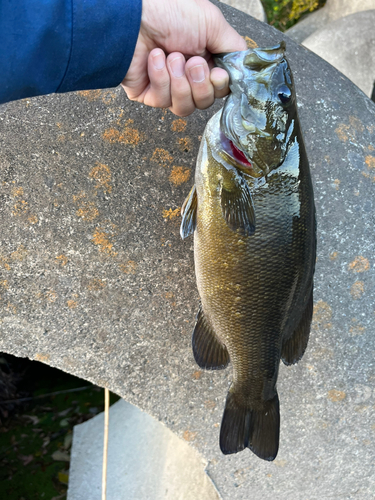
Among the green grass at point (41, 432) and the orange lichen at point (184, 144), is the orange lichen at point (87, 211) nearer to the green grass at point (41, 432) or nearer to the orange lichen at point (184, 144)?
the orange lichen at point (184, 144)

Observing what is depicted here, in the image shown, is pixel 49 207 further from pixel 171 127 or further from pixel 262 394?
pixel 262 394

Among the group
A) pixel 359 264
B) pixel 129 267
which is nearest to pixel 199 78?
pixel 129 267

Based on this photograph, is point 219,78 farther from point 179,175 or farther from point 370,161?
point 370,161

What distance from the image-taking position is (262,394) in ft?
6.39

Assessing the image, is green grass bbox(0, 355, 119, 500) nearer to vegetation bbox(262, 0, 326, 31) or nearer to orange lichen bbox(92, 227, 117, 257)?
orange lichen bbox(92, 227, 117, 257)

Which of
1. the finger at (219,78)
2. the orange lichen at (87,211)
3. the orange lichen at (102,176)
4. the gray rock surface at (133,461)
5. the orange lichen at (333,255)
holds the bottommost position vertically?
the gray rock surface at (133,461)

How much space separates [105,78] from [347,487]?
257 cm

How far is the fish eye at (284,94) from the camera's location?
5.53 ft

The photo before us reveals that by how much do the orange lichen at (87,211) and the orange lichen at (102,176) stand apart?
0.10 m

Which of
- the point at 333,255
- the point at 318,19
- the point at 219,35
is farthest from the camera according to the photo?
the point at 318,19

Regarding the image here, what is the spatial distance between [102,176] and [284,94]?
103 cm

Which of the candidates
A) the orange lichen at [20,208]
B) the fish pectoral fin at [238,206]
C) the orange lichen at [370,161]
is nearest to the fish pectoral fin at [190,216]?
the fish pectoral fin at [238,206]

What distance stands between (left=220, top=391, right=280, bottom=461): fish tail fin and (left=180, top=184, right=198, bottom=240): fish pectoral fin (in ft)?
2.60

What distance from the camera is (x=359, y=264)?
236 centimetres
